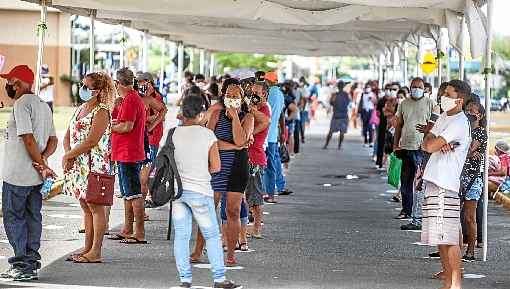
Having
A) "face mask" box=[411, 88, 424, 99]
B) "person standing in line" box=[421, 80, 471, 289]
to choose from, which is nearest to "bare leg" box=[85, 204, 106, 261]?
"person standing in line" box=[421, 80, 471, 289]

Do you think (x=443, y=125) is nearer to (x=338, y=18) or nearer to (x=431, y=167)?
(x=431, y=167)

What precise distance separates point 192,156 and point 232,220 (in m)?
1.91

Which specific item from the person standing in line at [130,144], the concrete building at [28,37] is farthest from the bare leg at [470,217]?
the concrete building at [28,37]

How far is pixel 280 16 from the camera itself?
1593cm

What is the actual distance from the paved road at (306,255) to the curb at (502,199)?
17 centimetres

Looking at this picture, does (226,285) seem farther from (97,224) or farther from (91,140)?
(91,140)

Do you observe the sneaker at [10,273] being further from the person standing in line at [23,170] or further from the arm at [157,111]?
the arm at [157,111]

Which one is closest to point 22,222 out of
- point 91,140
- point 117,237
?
point 91,140

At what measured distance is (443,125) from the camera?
34.5ft

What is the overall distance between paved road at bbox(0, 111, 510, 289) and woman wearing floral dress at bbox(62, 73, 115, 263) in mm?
552

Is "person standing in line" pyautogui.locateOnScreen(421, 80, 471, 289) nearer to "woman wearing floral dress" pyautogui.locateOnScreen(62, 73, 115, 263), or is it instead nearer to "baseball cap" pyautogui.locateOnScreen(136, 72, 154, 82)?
"woman wearing floral dress" pyautogui.locateOnScreen(62, 73, 115, 263)

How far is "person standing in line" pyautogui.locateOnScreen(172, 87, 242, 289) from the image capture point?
32.3 ft

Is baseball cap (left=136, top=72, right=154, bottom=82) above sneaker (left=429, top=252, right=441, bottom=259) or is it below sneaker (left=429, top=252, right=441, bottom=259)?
above

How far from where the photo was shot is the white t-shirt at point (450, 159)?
10.3 m
